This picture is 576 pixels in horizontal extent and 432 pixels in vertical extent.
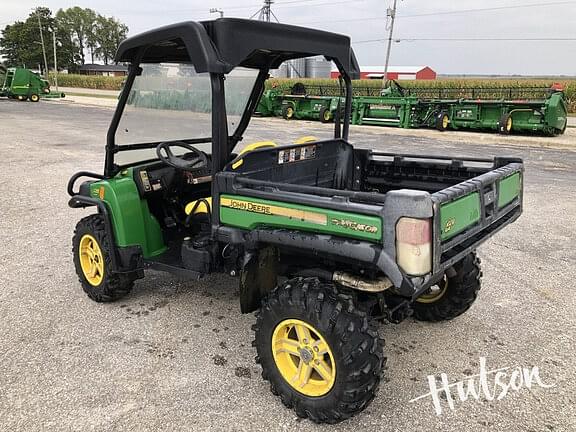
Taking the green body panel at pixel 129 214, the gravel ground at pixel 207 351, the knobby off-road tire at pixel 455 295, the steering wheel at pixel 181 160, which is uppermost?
the steering wheel at pixel 181 160

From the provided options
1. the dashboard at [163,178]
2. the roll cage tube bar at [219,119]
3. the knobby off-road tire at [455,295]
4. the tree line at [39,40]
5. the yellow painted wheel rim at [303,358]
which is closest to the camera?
the yellow painted wheel rim at [303,358]

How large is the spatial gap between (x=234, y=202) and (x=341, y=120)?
1.53 metres

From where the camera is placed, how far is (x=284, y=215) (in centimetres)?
275

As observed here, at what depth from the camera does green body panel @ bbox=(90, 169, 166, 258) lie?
365 centimetres

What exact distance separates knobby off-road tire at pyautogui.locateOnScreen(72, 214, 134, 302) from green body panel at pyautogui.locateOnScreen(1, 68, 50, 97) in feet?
95.2

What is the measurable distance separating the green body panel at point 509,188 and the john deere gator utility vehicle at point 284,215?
2cm

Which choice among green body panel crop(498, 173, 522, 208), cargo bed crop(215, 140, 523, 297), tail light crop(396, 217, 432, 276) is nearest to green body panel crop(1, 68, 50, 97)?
cargo bed crop(215, 140, 523, 297)

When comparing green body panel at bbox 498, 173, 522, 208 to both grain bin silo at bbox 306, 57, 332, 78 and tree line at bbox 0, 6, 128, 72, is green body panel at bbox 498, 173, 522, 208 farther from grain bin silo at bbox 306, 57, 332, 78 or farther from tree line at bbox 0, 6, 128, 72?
tree line at bbox 0, 6, 128, 72

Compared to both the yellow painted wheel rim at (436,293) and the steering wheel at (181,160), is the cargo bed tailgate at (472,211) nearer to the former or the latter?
the yellow painted wheel rim at (436,293)

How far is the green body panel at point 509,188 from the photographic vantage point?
10.2 ft

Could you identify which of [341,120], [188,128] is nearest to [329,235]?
[341,120]

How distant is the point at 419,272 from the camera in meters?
2.31

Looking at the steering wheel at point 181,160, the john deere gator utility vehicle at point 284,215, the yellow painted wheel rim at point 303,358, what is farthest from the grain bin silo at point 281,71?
the yellow painted wheel rim at point 303,358

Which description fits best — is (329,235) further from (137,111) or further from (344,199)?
(137,111)
